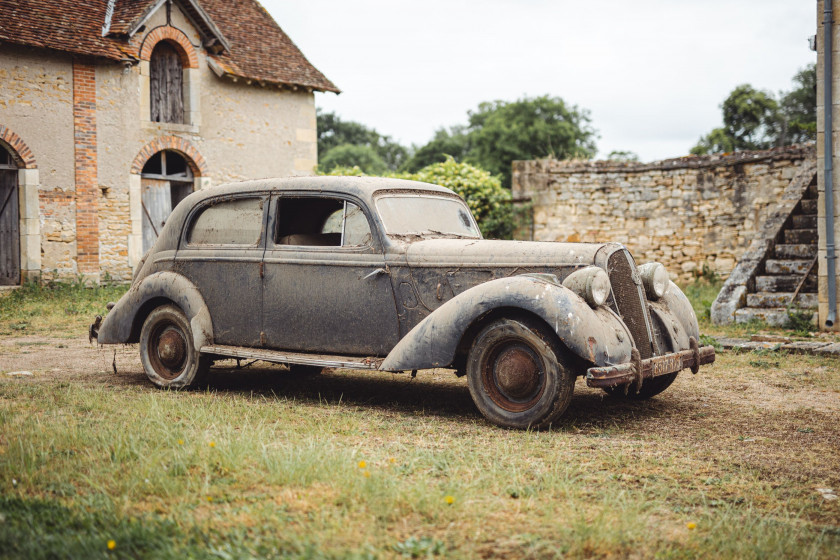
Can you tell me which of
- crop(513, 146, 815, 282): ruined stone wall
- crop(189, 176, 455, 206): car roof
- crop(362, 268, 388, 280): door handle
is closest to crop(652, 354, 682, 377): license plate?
crop(362, 268, 388, 280): door handle

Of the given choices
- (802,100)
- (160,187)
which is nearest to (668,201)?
(160,187)

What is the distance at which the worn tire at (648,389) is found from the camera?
19.2 ft

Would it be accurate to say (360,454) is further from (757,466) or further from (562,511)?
(757,466)

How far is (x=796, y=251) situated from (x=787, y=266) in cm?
34

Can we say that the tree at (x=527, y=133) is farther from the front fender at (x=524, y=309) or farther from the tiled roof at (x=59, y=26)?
the front fender at (x=524, y=309)

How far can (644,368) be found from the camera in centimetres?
488

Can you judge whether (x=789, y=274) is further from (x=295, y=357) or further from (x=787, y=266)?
(x=295, y=357)

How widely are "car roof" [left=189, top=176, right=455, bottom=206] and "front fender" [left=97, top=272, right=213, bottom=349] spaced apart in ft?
Result: 2.65

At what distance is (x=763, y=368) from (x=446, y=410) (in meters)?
3.42

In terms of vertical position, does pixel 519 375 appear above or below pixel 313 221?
below

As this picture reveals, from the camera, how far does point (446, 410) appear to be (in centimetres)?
554

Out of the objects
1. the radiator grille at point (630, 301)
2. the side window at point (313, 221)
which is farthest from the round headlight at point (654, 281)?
the side window at point (313, 221)

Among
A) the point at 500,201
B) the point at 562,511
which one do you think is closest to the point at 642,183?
the point at 500,201

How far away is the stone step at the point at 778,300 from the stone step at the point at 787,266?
464 millimetres
